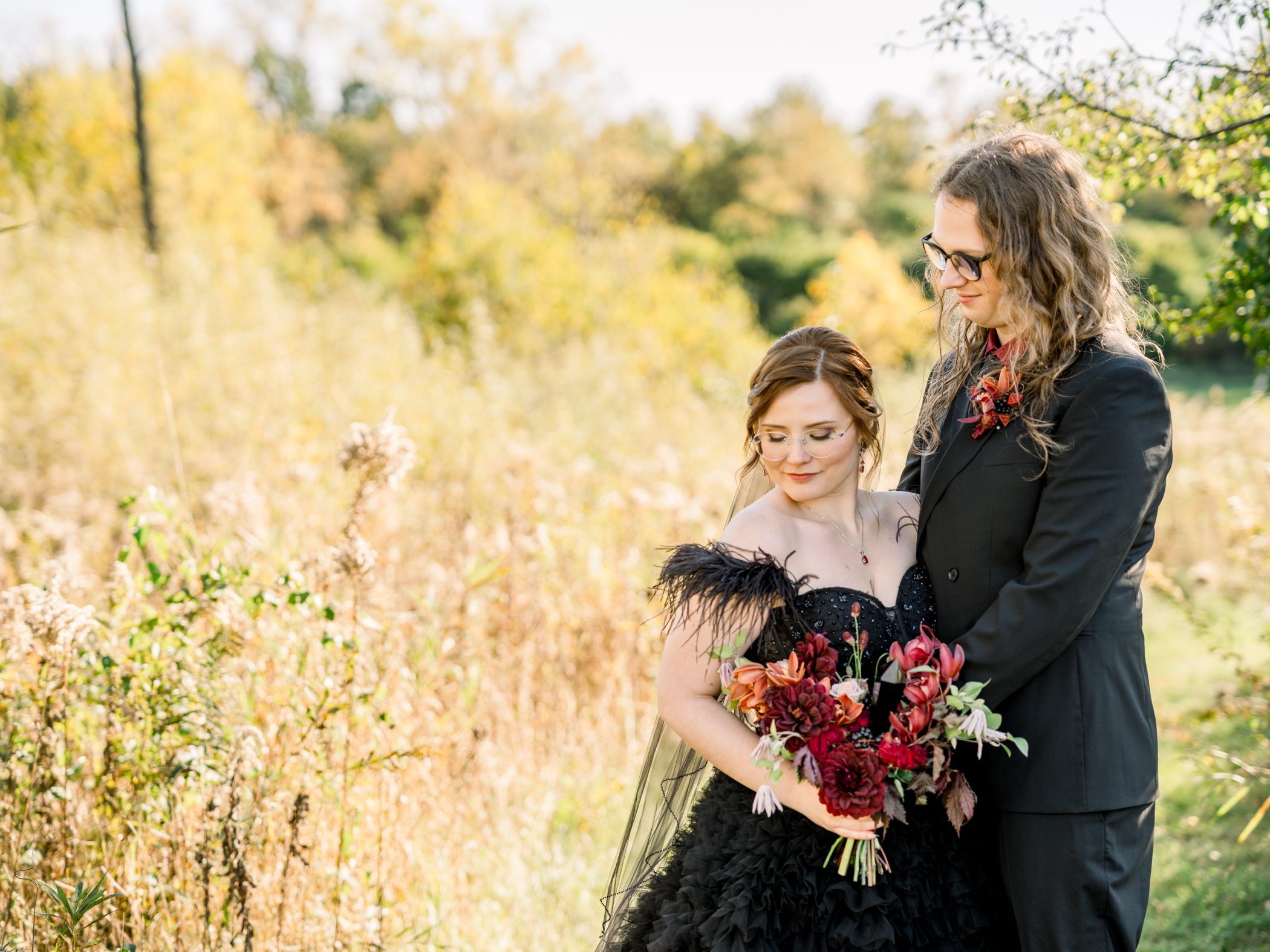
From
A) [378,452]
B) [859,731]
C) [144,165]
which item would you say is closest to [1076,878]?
[859,731]

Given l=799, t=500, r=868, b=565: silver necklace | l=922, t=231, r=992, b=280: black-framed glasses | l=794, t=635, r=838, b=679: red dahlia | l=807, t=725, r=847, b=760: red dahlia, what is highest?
l=922, t=231, r=992, b=280: black-framed glasses

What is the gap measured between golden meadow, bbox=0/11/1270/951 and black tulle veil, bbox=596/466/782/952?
63cm

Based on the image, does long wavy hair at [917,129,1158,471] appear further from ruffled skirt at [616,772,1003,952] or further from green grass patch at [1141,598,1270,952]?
green grass patch at [1141,598,1270,952]

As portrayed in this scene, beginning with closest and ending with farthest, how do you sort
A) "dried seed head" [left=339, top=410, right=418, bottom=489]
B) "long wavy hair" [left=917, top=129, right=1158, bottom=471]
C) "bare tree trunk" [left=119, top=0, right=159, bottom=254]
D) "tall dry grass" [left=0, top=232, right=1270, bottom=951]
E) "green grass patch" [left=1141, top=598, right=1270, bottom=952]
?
"long wavy hair" [left=917, top=129, right=1158, bottom=471] → "tall dry grass" [left=0, top=232, right=1270, bottom=951] → "dried seed head" [left=339, top=410, right=418, bottom=489] → "green grass patch" [left=1141, top=598, right=1270, bottom=952] → "bare tree trunk" [left=119, top=0, right=159, bottom=254]

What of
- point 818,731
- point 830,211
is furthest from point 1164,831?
point 830,211

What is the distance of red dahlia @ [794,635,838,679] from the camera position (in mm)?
1903

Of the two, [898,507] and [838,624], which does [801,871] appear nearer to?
[838,624]

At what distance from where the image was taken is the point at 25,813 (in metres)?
2.30

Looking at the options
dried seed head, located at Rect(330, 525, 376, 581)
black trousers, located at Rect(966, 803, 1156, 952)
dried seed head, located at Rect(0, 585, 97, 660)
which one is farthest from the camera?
dried seed head, located at Rect(330, 525, 376, 581)

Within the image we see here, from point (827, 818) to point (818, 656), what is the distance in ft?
1.03

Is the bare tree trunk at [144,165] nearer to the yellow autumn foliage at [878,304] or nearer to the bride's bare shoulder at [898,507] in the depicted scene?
the yellow autumn foliage at [878,304]

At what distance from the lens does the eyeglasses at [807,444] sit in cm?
218

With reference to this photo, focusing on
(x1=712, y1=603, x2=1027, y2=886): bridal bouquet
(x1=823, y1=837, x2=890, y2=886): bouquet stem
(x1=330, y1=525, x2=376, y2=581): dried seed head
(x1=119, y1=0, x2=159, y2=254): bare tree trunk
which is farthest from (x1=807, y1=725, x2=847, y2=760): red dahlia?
(x1=119, y1=0, x2=159, y2=254): bare tree trunk

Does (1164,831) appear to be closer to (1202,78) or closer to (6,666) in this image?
(1202,78)
